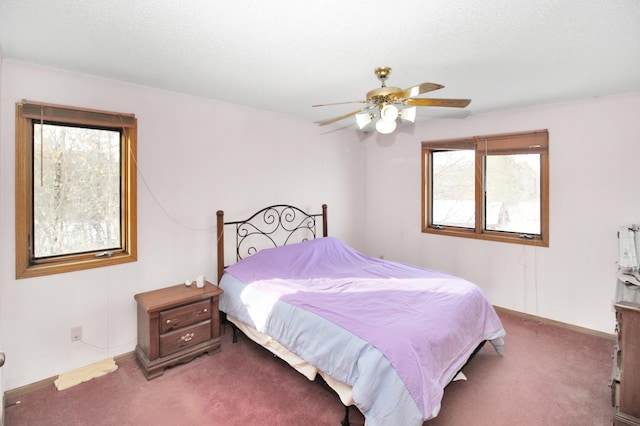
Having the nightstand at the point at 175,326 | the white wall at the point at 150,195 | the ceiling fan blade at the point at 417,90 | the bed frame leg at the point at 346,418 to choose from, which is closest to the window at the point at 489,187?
the white wall at the point at 150,195

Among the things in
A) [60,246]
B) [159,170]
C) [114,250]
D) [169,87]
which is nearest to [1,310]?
[60,246]

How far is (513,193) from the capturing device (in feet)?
12.4

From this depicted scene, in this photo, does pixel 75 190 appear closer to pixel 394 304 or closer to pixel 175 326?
pixel 175 326

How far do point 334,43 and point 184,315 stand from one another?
95.0 inches

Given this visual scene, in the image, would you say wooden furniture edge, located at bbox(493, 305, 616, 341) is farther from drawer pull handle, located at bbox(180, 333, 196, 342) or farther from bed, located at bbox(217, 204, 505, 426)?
drawer pull handle, located at bbox(180, 333, 196, 342)

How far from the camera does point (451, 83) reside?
2770 mm

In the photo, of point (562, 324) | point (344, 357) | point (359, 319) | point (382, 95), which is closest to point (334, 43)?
point (382, 95)

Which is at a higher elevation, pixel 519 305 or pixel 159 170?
pixel 159 170

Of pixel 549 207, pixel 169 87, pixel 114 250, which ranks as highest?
pixel 169 87

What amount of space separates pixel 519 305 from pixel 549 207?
1180 mm

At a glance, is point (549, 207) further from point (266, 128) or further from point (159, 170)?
point (159, 170)

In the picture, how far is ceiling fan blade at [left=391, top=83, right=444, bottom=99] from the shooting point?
1850 millimetres

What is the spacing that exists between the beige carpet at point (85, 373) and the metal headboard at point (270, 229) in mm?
1145

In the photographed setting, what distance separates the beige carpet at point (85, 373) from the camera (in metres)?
2.42
